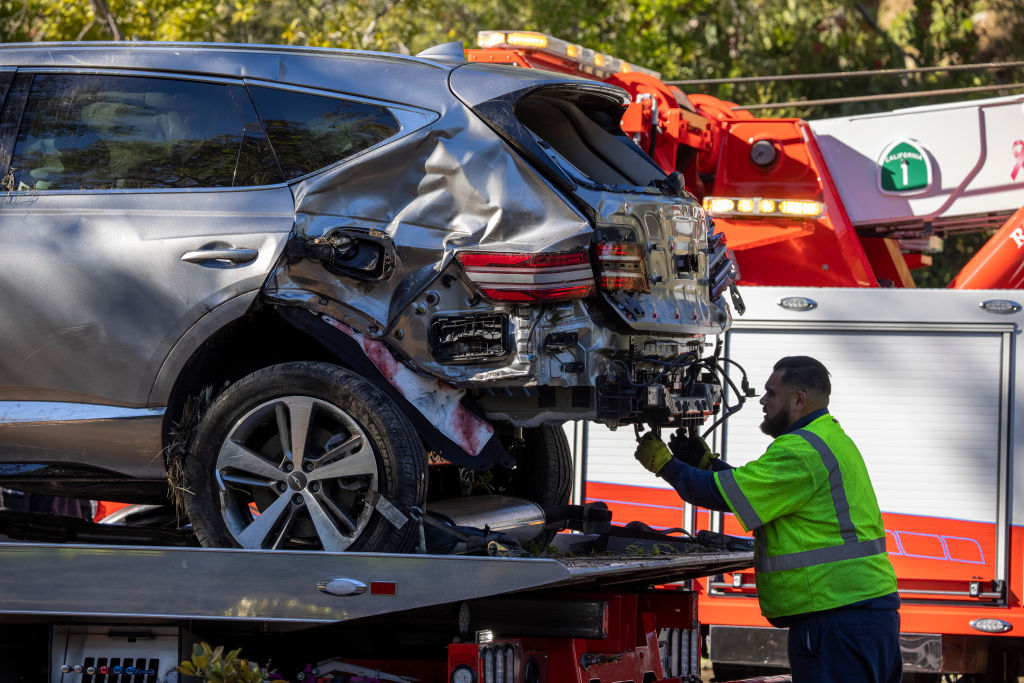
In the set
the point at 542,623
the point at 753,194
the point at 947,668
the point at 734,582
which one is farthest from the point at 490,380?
the point at 753,194

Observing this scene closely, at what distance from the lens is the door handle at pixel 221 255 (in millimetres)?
4488

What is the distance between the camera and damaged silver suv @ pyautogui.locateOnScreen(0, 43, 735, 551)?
442 cm

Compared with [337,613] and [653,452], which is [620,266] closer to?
[653,452]

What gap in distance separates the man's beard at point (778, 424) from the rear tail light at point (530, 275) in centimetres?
110

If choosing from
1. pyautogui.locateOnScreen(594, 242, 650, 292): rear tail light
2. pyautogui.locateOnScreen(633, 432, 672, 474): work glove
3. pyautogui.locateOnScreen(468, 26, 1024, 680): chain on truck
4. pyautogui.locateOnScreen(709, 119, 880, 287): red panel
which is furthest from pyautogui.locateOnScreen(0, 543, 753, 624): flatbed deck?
pyautogui.locateOnScreen(709, 119, 880, 287): red panel

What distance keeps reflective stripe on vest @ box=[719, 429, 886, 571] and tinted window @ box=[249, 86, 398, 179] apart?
182 centimetres

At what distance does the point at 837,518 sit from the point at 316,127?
240 cm

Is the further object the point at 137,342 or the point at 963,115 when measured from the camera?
the point at 963,115

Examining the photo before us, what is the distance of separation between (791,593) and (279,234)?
230 cm

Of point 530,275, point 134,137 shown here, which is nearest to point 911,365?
point 530,275

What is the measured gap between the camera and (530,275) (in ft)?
14.3

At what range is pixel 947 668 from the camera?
7059mm

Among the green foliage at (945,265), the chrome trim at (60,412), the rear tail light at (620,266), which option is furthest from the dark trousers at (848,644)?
the green foliage at (945,265)

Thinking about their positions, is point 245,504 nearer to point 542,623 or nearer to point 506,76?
point 542,623
